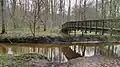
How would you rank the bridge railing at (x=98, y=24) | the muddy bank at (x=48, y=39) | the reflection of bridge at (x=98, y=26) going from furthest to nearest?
1. the muddy bank at (x=48, y=39)
2. the reflection of bridge at (x=98, y=26)
3. the bridge railing at (x=98, y=24)

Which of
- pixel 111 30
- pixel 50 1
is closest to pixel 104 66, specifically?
pixel 111 30

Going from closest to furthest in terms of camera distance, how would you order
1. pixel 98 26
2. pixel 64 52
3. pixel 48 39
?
pixel 64 52 < pixel 98 26 < pixel 48 39

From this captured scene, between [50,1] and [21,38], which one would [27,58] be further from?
[50,1]

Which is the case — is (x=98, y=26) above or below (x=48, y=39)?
above

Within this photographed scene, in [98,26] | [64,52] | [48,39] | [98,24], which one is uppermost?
[98,24]

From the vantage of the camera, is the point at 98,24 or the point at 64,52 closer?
the point at 64,52

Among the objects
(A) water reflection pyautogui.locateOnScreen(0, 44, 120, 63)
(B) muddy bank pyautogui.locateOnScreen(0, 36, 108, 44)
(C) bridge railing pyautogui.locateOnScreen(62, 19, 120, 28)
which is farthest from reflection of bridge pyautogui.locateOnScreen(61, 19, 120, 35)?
(A) water reflection pyautogui.locateOnScreen(0, 44, 120, 63)

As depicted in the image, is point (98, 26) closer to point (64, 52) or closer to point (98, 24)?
point (98, 24)

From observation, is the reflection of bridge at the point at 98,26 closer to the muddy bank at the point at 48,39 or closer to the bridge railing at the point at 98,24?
the bridge railing at the point at 98,24

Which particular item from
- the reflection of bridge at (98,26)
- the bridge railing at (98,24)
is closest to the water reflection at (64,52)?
the reflection of bridge at (98,26)

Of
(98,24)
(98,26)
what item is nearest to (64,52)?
(98,26)

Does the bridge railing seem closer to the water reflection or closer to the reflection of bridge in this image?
the reflection of bridge

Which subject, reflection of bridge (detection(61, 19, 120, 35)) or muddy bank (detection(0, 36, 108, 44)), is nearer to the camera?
reflection of bridge (detection(61, 19, 120, 35))

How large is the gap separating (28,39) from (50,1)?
1823 cm
